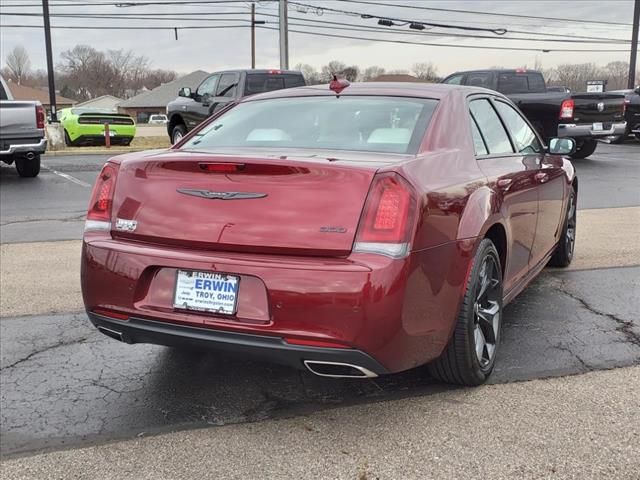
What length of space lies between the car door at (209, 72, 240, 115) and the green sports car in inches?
223

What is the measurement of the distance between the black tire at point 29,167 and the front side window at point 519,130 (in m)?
10.2

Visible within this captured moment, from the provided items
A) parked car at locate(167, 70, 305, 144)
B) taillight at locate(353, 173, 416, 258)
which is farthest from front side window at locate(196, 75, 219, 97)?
taillight at locate(353, 173, 416, 258)

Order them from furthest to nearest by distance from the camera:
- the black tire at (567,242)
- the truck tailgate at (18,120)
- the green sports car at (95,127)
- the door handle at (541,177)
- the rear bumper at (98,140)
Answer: the rear bumper at (98,140) → the green sports car at (95,127) → the truck tailgate at (18,120) → the black tire at (567,242) → the door handle at (541,177)

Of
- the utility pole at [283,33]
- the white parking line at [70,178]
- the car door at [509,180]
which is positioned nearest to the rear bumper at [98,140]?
the white parking line at [70,178]

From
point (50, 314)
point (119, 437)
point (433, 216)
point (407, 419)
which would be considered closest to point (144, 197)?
point (119, 437)

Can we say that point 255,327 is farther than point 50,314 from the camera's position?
No

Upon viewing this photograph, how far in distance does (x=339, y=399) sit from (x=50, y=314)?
8.01 feet

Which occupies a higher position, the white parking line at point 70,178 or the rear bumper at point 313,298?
the rear bumper at point 313,298

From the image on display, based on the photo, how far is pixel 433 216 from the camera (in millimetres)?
2844

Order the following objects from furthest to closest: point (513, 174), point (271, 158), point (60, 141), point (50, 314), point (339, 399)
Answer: point (60, 141) → point (50, 314) → point (513, 174) → point (339, 399) → point (271, 158)

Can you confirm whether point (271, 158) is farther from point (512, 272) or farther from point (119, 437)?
point (512, 272)

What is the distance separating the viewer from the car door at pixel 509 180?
12.0 feet

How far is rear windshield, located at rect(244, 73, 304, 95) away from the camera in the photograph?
14.4m

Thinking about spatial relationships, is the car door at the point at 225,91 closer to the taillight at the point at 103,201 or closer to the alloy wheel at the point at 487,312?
the taillight at the point at 103,201
